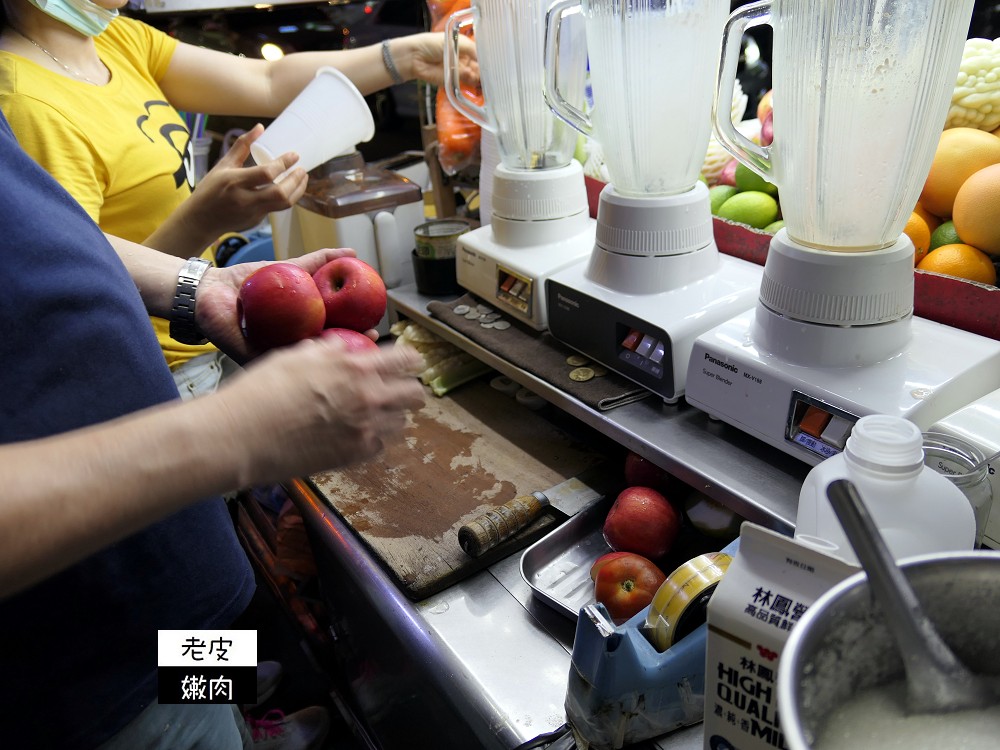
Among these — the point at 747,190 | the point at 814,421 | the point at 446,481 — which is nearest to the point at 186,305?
the point at 446,481

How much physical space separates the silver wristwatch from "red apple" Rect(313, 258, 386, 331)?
0.59 ft

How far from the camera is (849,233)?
36.5 inches

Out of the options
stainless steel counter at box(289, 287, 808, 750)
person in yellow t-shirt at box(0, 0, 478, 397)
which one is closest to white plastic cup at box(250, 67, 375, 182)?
person in yellow t-shirt at box(0, 0, 478, 397)

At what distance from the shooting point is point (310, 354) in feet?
2.07

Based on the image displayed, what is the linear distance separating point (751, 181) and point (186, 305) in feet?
3.21

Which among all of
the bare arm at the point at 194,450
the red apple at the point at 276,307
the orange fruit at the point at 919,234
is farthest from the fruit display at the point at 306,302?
the orange fruit at the point at 919,234

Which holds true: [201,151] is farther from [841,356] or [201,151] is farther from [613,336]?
[841,356]

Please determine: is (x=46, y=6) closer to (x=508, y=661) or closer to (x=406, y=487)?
(x=406, y=487)

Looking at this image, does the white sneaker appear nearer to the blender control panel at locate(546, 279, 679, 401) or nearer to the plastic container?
the blender control panel at locate(546, 279, 679, 401)

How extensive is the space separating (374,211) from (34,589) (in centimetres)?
114

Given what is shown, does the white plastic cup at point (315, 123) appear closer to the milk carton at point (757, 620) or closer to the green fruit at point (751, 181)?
the green fruit at point (751, 181)

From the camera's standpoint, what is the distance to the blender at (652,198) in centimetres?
109

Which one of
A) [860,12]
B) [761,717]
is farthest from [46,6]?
[761,717]

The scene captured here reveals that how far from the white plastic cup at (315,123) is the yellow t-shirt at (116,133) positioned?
8.4 inches
